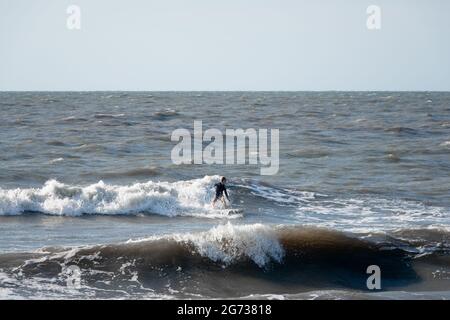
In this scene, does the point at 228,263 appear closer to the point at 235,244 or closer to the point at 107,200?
the point at 235,244

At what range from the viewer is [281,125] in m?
48.1

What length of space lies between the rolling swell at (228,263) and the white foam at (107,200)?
489 centimetres

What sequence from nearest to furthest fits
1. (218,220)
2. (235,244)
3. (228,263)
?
(228,263), (235,244), (218,220)

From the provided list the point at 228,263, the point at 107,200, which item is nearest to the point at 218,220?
the point at 107,200

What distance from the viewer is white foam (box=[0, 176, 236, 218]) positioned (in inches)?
804

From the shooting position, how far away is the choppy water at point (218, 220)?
44.3 ft

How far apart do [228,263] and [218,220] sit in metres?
5.07

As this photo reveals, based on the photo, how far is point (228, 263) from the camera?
1448 centimetres

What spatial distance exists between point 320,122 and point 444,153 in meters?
17.0

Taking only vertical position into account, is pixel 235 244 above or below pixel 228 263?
above

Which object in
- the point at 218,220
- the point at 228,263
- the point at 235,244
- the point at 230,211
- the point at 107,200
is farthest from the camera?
the point at 107,200

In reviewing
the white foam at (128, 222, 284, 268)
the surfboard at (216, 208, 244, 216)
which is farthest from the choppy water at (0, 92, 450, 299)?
the surfboard at (216, 208, 244, 216)

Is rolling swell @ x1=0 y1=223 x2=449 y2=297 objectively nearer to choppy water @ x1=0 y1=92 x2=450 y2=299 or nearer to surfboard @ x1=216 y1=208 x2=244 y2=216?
choppy water @ x1=0 y1=92 x2=450 y2=299

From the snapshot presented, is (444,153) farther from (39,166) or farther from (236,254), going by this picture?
(236,254)
